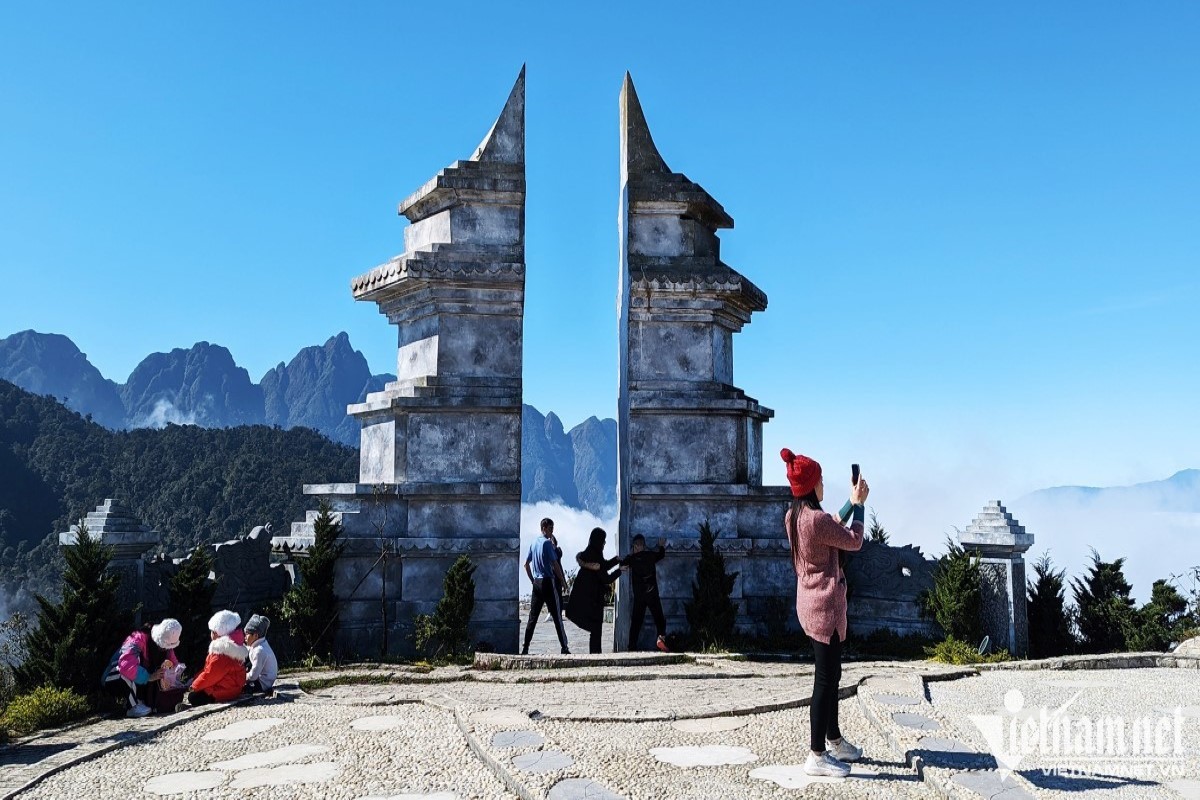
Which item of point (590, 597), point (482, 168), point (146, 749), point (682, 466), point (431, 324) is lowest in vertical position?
point (146, 749)

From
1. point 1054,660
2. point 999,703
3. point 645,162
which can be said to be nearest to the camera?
point 999,703

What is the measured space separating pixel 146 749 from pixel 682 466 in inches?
356

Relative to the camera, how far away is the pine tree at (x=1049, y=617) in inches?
542

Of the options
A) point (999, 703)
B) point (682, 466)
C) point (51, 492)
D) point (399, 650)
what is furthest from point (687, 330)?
point (51, 492)

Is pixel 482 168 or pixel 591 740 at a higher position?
pixel 482 168

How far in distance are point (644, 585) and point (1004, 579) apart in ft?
17.0

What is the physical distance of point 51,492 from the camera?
7994cm

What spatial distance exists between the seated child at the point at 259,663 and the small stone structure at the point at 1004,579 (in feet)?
31.9

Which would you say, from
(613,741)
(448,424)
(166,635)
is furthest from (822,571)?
(448,424)

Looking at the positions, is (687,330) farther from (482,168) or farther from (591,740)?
(591,740)

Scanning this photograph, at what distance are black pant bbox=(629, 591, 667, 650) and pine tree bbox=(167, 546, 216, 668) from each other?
593 cm

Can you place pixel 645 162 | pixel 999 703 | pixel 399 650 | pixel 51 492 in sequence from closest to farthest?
pixel 999 703
pixel 399 650
pixel 645 162
pixel 51 492

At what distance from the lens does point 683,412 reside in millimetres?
15359

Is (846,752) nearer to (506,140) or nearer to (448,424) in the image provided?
(448,424)
